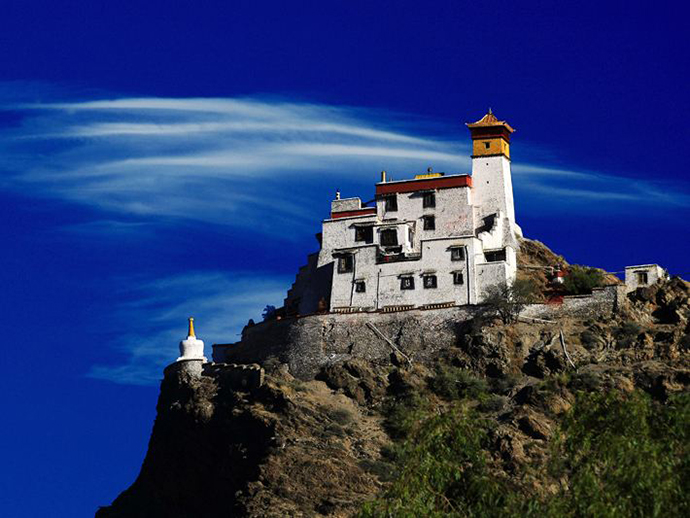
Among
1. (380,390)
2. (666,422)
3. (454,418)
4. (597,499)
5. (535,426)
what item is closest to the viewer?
(597,499)

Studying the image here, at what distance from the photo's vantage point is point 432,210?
321ft

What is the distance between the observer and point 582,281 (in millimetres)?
94750

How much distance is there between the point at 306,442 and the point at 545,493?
3348cm

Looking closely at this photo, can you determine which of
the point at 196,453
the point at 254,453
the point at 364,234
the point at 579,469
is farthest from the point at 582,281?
the point at 579,469

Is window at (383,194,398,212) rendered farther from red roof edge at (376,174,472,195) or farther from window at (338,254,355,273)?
window at (338,254,355,273)

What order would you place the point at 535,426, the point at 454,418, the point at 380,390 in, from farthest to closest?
the point at 380,390
the point at 535,426
the point at 454,418

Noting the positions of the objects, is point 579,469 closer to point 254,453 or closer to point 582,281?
point 254,453

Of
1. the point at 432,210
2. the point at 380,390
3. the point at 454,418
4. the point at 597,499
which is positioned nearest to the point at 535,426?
the point at 380,390

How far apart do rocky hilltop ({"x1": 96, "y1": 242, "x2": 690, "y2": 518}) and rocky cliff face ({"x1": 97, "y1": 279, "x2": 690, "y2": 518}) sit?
0.25ft

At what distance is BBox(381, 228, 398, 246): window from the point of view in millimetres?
97125

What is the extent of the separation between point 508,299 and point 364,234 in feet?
32.7

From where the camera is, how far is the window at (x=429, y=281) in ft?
310

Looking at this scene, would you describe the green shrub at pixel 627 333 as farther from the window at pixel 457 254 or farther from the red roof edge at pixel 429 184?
the red roof edge at pixel 429 184

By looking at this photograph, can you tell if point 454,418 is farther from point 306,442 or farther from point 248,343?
point 248,343
